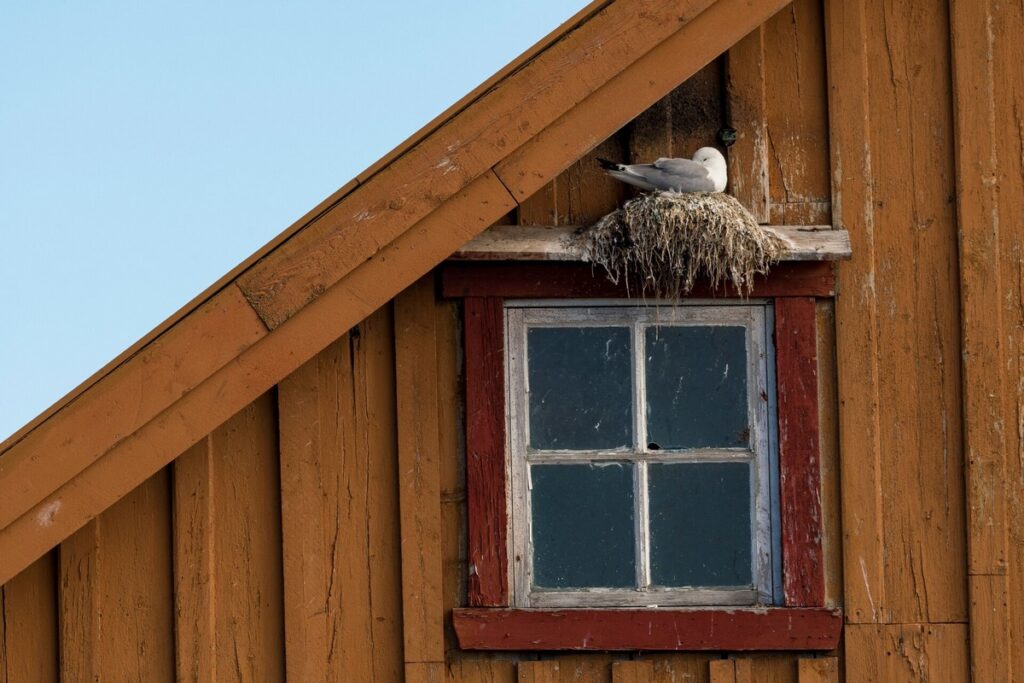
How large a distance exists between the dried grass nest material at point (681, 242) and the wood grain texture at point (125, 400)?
4.01ft

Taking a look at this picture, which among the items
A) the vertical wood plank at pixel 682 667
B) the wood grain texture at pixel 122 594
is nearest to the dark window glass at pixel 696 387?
the vertical wood plank at pixel 682 667

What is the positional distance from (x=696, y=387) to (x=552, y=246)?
0.70 metres

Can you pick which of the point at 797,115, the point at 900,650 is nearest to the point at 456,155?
the point at 797,115

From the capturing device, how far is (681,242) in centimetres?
519

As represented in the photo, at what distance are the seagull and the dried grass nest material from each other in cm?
4

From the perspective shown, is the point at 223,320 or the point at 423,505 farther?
the point at 423,505

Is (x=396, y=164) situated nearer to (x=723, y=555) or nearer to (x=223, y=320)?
(x=223, y=320)

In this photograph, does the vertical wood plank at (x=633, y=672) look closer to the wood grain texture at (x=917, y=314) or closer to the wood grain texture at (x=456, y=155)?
the wood grain texture at (x=917, y=314)

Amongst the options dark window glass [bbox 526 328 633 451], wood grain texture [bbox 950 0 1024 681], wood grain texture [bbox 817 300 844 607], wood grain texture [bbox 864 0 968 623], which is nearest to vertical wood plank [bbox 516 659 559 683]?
dark window glass [bbox 526 328 633 451]

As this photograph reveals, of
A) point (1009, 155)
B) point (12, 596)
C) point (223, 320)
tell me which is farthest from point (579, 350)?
point (12, 596)

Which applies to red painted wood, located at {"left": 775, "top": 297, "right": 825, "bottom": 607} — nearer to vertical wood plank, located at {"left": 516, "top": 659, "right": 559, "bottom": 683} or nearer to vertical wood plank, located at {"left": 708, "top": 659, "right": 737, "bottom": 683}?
vertical wood plank, located at {"left": 708, "top": 659, "right": 737, "bottom": 683}

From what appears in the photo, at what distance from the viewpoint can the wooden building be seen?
5250 millimetres

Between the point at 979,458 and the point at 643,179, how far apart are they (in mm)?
1490

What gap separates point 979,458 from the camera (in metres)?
5.27
